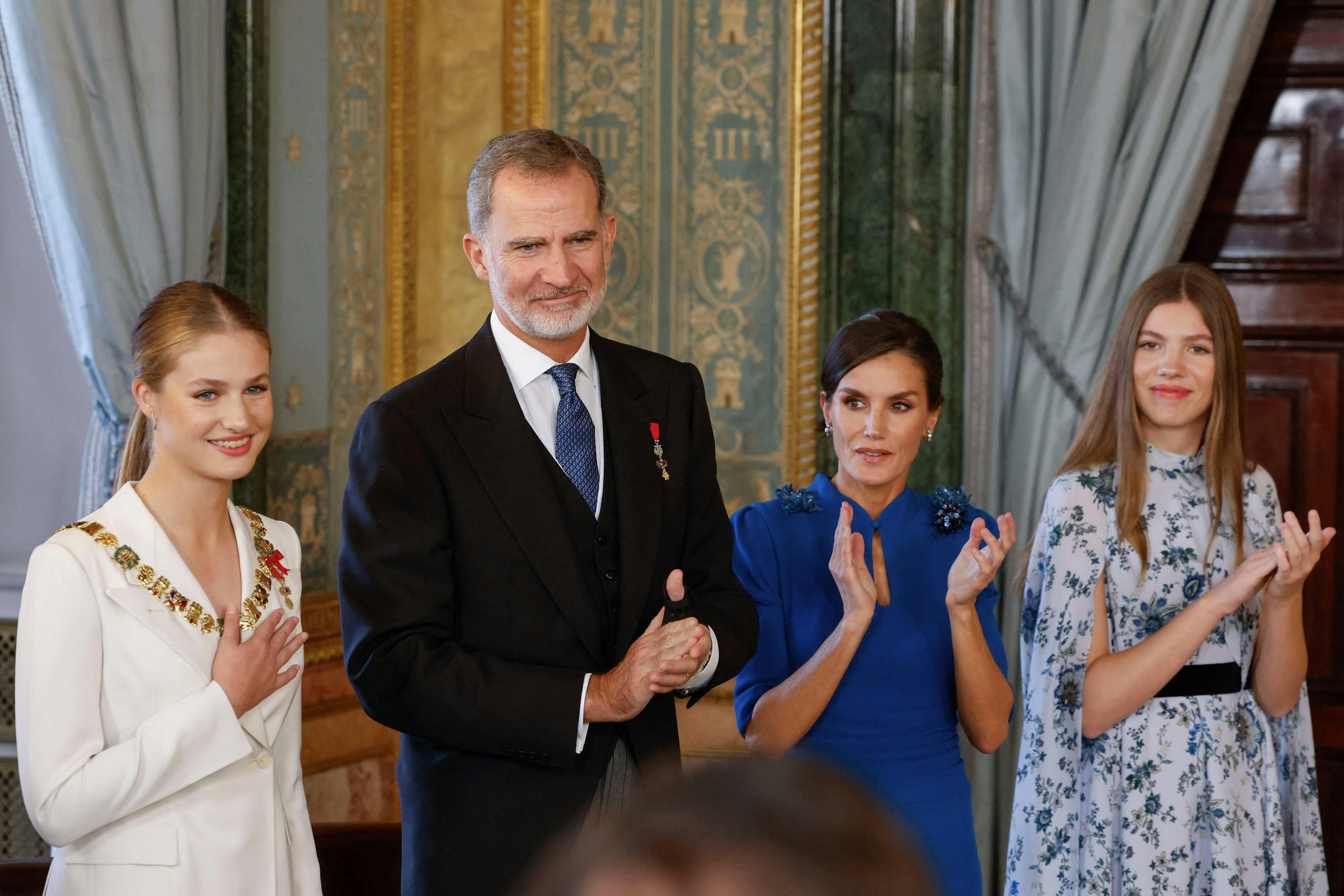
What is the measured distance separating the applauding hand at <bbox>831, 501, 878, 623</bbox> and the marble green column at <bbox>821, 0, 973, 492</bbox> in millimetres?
1569

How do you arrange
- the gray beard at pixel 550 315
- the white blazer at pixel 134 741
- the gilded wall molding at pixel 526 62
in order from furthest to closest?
the gilded wall molding at pixel 526 62 < the gray beard at pixel 550 315 < the white blazer at pixel 134 741

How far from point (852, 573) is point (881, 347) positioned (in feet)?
1.48

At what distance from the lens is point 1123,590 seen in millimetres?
2635

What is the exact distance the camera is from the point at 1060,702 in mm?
2629

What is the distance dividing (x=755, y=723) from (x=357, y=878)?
0.97 metres

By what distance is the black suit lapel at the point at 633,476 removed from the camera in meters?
2.02

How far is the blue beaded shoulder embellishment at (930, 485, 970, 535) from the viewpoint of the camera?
101 inches

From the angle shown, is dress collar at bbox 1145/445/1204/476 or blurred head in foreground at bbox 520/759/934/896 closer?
blurred head in foreground at bbox 520/759/934/896

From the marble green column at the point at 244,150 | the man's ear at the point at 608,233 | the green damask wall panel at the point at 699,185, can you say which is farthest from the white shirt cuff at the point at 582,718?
the green damask wall panel at the point at 699,185

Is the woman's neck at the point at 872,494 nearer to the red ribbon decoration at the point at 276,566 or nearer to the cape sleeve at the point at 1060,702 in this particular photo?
the cape sleeve at the point at 1060,702

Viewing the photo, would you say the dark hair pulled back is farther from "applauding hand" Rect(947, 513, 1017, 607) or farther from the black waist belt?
the black waist belt

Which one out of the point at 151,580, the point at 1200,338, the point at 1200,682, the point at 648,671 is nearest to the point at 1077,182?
the point at 1200,338

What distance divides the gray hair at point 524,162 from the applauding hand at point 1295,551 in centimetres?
142

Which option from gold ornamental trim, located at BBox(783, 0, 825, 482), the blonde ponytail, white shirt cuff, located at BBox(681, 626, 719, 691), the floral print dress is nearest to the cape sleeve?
the floral print dress
